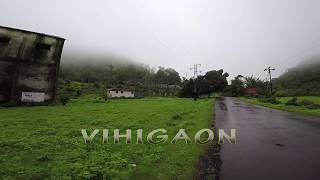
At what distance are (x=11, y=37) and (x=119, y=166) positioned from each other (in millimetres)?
36312

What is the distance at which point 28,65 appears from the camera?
1524 inches

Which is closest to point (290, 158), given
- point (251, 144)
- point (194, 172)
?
point (251, 144)

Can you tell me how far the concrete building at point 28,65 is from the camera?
3675 cm

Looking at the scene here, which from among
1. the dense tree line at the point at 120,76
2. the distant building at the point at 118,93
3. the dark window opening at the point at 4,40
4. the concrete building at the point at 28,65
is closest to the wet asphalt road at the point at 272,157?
the concrete building at the point at 28,65

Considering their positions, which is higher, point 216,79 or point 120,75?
point 120,75

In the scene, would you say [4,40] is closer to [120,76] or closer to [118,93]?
[118,93]

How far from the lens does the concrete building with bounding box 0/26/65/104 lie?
36.8 metres

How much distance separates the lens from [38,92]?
39219 mm

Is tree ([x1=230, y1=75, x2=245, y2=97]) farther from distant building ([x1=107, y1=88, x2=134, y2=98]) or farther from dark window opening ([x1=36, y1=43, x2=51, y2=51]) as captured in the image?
dark window opening ([x1=36, y1=43, x2=51, y2=51])

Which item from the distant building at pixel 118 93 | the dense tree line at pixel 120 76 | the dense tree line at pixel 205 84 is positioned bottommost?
the distant building at pixel 118 93

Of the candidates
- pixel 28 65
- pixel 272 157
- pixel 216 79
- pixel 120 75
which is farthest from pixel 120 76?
pixel 272 157

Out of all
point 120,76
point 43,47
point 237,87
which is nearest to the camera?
point 43,47

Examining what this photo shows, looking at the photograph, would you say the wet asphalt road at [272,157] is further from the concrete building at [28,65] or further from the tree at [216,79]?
the tree at [216,79]

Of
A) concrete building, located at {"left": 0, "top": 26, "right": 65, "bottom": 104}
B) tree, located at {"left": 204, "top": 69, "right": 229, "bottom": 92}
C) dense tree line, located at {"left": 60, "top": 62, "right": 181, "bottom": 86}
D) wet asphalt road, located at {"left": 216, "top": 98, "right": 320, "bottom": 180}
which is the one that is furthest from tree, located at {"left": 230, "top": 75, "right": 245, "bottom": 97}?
wet asphalt road, located at {"left": 216, "top": 98, "right": 320, "bottom": 180}
